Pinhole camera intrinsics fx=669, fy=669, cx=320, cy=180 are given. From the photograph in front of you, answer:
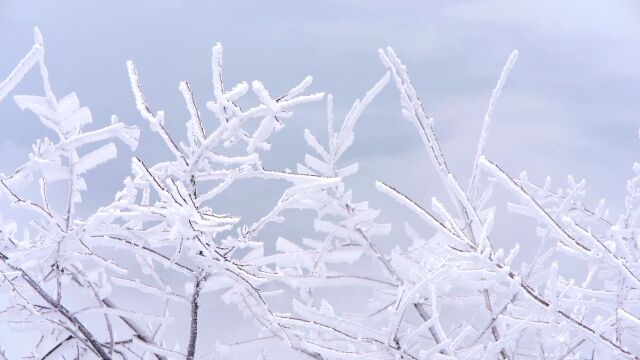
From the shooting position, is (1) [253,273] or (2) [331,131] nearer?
(1) [253,273]

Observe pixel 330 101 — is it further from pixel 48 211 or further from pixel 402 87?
pixel 48 211

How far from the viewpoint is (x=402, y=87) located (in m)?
2.69

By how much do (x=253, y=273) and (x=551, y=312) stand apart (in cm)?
110

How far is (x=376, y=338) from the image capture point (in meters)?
2.38

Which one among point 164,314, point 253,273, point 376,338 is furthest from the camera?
point 164,314

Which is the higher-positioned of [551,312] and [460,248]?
[460,248]

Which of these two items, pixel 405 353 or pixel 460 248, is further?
pixel 405 353

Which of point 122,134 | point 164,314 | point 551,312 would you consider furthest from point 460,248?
point 164,314

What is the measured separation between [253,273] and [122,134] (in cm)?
74

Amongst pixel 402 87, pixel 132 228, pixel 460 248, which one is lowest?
pixel 460 248

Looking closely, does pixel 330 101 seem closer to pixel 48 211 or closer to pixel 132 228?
pixel 132 228

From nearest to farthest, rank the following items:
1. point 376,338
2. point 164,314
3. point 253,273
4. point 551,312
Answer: point 551,312, point 376,338, point 253,273, point 164,314

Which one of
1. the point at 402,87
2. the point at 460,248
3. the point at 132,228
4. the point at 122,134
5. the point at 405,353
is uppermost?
the point at 402,87

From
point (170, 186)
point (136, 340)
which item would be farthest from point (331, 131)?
point (136, 340)
